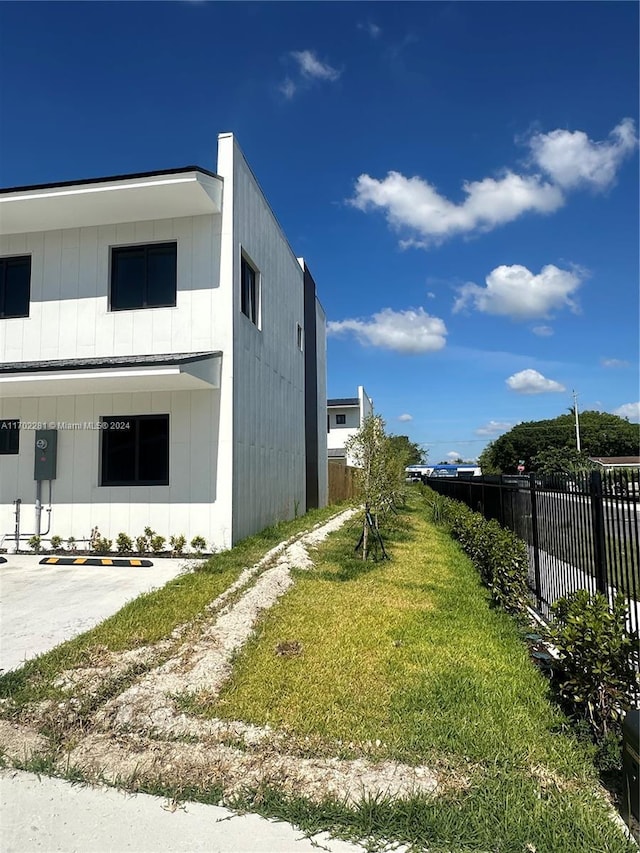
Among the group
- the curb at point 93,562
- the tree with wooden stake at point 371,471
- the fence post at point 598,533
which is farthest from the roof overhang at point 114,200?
the fence post at point 598,533

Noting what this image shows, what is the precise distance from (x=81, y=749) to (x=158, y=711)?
57 cm

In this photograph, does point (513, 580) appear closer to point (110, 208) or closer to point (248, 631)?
point (248, 631)

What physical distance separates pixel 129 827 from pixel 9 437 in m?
9.82

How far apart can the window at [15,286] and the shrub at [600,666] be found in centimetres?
1114

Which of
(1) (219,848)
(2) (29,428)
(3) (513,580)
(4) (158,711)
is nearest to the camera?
(1) (219,848)

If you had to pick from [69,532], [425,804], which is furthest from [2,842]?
[69,532]

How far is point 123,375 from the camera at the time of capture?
8.86 metres

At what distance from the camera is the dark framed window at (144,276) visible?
10422 millimetres

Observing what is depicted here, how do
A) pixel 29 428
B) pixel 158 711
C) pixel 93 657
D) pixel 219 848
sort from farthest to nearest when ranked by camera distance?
pixel 29 428, pixel 93 657, pixel 158 711, pixel 219 848

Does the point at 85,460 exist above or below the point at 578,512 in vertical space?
above

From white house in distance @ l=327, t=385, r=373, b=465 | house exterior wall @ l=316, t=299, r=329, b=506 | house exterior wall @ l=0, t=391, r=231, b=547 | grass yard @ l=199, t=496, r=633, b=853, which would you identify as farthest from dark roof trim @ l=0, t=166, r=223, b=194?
white house in distance @ l=327, t=385, r=373, b=465

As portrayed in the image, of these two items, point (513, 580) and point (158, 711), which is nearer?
point (158, 711)

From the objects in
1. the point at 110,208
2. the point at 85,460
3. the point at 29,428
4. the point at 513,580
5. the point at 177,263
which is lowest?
the point at 513,580

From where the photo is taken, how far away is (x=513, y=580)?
641 cm
